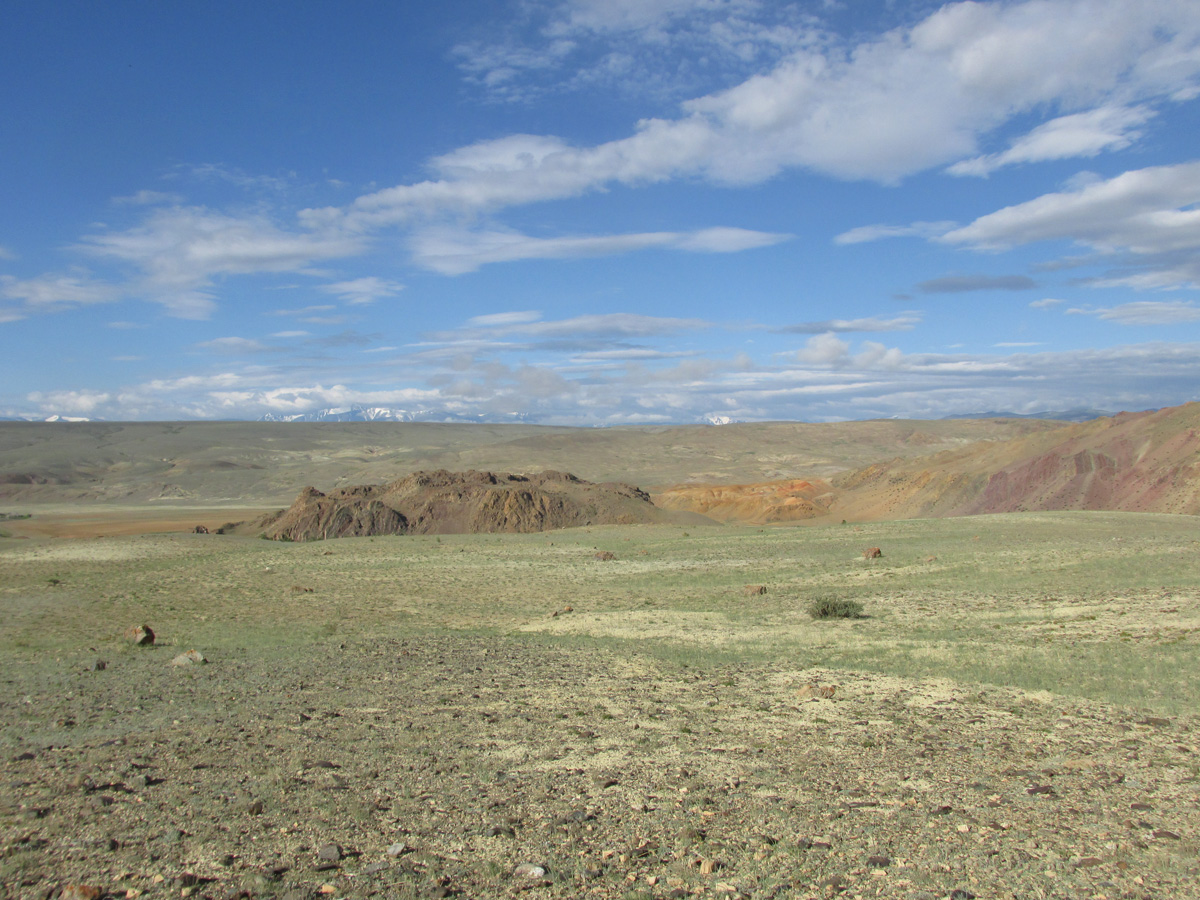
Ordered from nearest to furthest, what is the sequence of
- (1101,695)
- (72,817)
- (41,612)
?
1. (72,817)
2. (1101,695)
3. (41,612)

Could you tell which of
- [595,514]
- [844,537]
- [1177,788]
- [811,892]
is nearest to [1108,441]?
[844,537]

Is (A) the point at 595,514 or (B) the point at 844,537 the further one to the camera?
(A) the point at 595,514

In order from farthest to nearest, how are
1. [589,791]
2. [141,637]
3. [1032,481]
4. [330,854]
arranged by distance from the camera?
[1032,481]
[141,637]
[589,791]
[330,854]

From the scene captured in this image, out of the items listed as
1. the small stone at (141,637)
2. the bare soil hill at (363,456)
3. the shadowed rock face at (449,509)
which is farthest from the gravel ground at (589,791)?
the bare soil hill at (363,456)

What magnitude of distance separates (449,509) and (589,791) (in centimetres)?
4283

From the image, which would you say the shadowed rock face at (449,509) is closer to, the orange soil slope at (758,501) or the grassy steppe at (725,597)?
the orange soil slope at (758,501)

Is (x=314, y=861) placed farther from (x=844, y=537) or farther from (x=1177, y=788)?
(x=844, y=537)

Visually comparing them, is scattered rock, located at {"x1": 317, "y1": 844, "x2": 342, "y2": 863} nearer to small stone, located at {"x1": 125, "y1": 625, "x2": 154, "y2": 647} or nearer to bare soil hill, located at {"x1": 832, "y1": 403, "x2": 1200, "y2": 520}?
small stone, located at {"x1": 125, "y1": 625, "x2": 154, "y2": 647}

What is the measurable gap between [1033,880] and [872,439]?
6507 inches

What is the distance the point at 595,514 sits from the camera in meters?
49.9

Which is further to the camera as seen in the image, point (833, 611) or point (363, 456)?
point (363, 456)

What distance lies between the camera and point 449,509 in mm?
48125

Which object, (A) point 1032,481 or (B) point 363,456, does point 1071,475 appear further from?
(B) point 363,456

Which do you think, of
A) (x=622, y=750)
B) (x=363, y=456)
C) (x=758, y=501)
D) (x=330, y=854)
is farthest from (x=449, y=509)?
(x=363, y=456)
